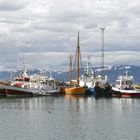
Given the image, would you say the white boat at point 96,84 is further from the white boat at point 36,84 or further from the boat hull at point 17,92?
the boat hull at point 17,92

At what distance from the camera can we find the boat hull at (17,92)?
135000 millimetres

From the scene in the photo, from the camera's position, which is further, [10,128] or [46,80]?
[46,80]

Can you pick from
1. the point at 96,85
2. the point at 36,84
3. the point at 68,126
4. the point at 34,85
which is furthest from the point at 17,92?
the point at 68,126

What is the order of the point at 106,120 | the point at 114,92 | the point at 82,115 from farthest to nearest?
the point at 114,92, the point at 82,115, the point at 106,120

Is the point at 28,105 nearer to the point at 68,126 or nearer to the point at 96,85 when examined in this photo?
the point at 68,126

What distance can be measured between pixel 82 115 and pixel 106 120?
8.86 metres

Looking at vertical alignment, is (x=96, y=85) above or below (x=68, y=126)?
above

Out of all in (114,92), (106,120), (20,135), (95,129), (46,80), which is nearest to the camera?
(20,135)

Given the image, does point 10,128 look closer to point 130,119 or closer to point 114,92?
point 130,119

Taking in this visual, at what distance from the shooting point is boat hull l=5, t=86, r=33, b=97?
5315 inches

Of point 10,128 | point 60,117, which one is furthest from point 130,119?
point 10,128

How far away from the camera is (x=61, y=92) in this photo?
158 m

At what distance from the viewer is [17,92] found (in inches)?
5374

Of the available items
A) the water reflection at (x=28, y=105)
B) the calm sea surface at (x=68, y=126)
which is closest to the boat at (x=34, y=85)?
the water reflection at (x=28, y=105)
